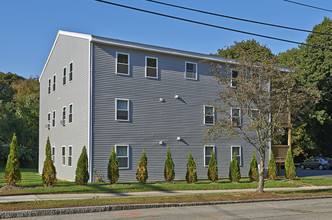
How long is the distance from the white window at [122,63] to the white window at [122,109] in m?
1.76

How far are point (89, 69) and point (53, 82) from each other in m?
8.45

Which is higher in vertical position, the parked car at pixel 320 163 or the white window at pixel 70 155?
the white window at pixel 70 155

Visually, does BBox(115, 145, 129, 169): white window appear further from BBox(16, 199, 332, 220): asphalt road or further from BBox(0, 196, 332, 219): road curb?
BBox(16, 199, 332, 220): asphalt road

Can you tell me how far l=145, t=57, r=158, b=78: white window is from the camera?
78.3 feet

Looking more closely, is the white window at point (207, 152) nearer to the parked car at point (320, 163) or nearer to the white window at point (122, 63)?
the white window at point (122, 63)

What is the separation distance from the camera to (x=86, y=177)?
18.7 meters

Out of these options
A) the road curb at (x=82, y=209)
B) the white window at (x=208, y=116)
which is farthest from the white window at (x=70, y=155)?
the road curb at (x=82, y=209)

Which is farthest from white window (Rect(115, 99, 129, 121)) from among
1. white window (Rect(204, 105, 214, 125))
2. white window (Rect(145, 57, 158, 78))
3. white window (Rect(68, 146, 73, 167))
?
white window (Rect(204, 105, 214, 125))

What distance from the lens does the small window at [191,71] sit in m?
25.4

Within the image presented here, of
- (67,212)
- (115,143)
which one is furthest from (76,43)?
(67,212)

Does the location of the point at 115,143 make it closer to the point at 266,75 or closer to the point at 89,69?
the point at 89,69

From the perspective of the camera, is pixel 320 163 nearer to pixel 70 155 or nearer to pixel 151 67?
pixel 151 67

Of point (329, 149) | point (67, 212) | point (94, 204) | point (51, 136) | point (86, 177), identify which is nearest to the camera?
point (67, 212)

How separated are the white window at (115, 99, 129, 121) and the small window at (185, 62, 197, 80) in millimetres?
4855
